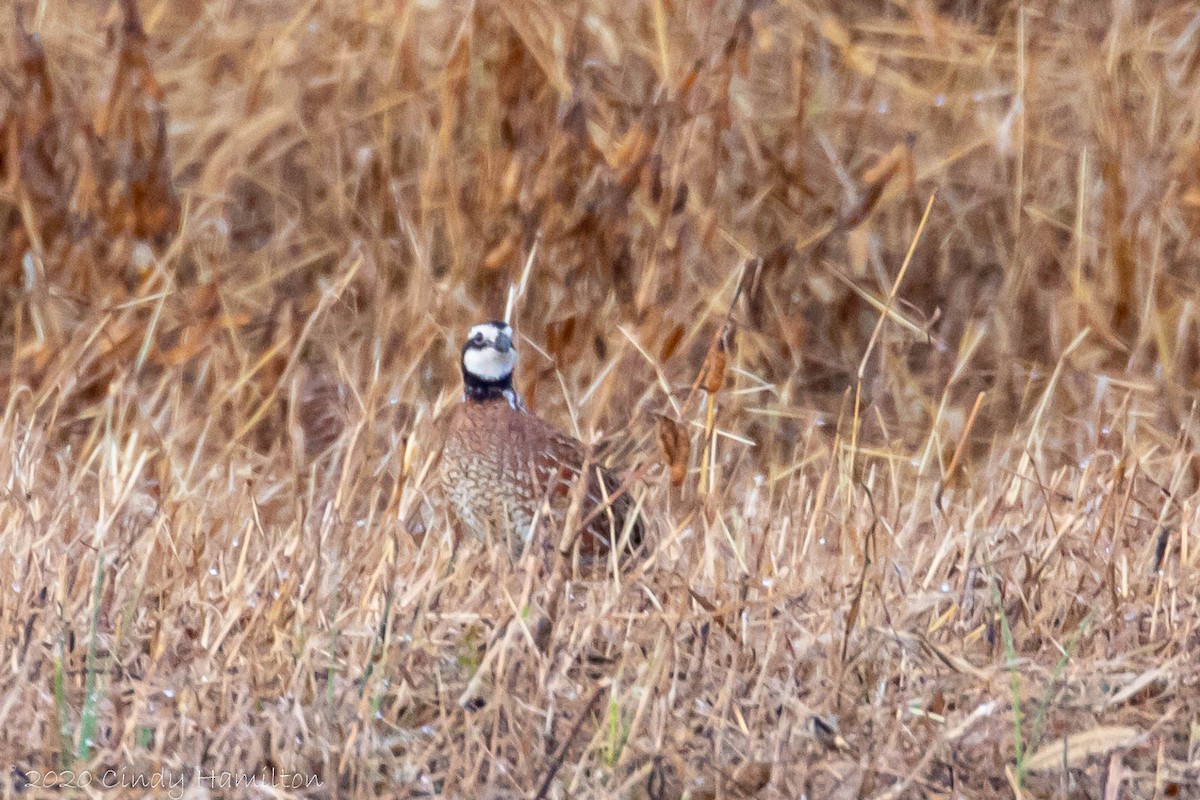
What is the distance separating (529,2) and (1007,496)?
2.29 meters

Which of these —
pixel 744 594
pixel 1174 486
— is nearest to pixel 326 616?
pixel 744 594

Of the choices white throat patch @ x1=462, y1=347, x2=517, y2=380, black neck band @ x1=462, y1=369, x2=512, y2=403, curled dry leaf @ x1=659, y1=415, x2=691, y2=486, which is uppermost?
curled dry leaf @ x1=659, y1=415, x2=691, y2=486

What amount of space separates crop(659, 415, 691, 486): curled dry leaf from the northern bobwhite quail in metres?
0.69

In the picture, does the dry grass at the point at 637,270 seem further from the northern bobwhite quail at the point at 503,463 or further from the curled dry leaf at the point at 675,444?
the curled dry leaf at the point at 675,444

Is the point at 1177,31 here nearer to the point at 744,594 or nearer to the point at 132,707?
the point at 744,594

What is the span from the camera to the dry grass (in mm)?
3516

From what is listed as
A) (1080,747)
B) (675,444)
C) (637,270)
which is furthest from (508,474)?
(1080,747)

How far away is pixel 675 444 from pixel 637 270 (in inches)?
88.6

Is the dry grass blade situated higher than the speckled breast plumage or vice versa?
the dry grass blade

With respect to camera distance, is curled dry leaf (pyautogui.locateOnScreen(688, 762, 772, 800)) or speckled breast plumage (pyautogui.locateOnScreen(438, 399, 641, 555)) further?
speckled breast plumage (pyautogui.locateOnScreen(438, 399, 641, 555))

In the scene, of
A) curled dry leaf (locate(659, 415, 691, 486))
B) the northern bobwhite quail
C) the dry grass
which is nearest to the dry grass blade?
the dry grass

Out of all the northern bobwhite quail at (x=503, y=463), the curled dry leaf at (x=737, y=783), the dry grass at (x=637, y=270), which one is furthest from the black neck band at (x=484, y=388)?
the curled dry leaf at (x=737, y=783)

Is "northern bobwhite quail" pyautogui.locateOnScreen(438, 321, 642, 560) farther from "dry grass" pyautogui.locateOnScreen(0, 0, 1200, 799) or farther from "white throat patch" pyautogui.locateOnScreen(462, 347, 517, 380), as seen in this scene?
"dry grass" pyautogui.locateOnScreen(0, 0, 1200, 799)

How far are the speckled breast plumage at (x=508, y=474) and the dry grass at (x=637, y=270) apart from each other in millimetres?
102
